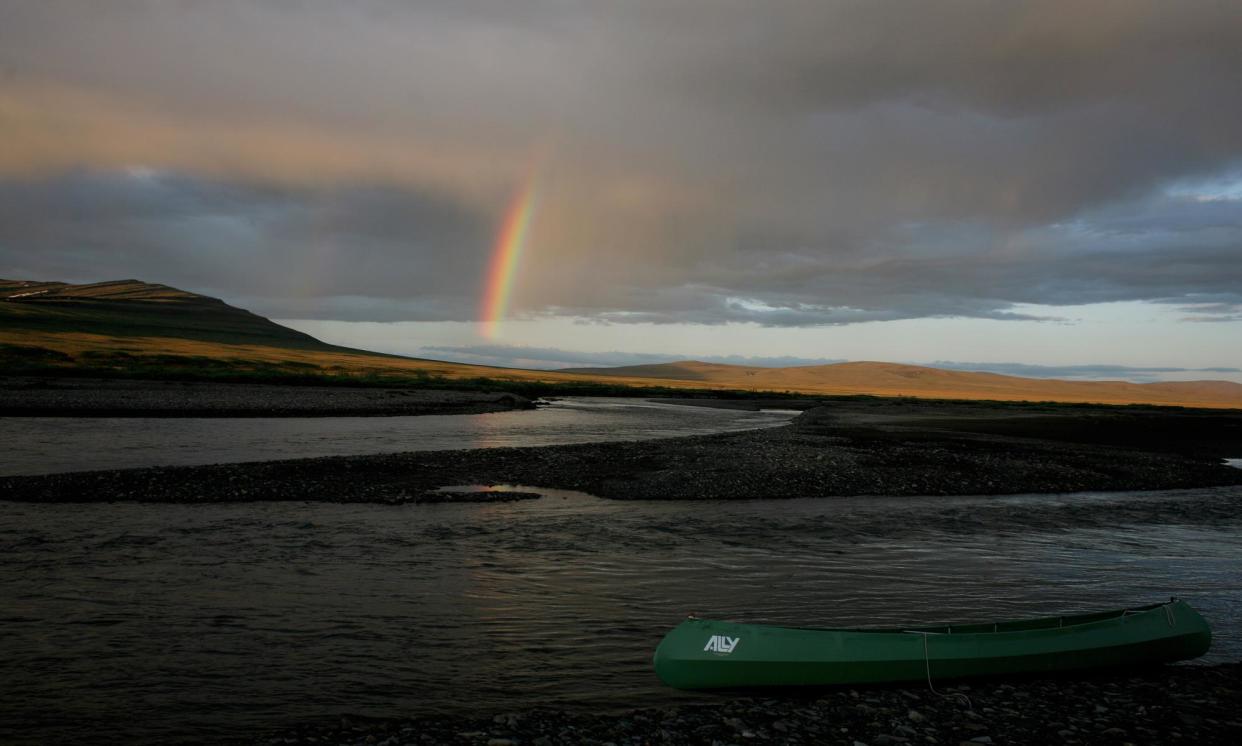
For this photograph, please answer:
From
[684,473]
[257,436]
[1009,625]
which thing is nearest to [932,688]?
[1009,625]

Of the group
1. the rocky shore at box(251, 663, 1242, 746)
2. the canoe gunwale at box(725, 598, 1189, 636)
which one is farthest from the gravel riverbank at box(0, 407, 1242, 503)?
the rocky shore at box(251, 663, 1242, 746)

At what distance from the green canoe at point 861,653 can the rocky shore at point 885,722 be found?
295 millimetres

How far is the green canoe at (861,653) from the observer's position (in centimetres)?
1139

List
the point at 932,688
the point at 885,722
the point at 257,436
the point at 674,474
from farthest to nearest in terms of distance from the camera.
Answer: the point at 257,436, the point at 674,474, the point at 932,688, the point at 885,722

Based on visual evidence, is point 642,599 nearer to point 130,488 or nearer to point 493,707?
point 493,707

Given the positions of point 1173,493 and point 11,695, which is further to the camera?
point 1173,493

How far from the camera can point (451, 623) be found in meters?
15.0

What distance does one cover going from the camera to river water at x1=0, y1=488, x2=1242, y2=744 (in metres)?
11.6

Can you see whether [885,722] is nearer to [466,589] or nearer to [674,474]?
[466,589]

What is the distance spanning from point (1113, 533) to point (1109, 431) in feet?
189

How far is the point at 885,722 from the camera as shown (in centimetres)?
1026

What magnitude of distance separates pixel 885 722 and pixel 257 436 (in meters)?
48.1

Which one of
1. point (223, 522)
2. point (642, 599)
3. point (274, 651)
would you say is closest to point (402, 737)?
point (274, 651)

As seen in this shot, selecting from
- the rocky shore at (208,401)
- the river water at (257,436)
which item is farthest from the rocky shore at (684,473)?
the rocky shore at (208,401)
